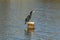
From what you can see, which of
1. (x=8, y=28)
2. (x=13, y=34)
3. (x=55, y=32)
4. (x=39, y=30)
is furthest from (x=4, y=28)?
(x=55, y=32)

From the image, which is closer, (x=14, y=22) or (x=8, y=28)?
(x=8, y=28)

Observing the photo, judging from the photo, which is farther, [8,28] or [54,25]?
[54,25]

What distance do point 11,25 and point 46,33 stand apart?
2.65 feet

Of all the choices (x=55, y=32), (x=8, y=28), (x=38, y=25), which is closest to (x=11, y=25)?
(x=8, y=28)

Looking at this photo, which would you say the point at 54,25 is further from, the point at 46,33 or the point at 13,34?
the point at 13,34

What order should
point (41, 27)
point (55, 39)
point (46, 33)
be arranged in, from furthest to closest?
point (41, 27) → point (46, 33) → point (55, 39)

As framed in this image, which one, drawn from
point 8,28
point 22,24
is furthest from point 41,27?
point 8,28

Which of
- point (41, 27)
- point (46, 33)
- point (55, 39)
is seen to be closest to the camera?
point (55, 39)

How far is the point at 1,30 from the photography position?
3.71 metres

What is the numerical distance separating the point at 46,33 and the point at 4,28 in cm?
84

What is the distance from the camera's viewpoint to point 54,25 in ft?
13.9

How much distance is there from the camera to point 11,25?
403 cm

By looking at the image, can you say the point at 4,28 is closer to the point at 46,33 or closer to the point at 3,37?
the point at 3,37

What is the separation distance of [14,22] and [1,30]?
1.99ft
